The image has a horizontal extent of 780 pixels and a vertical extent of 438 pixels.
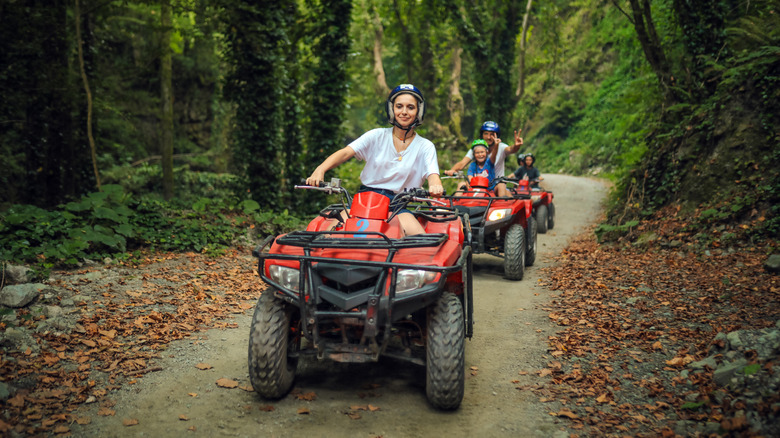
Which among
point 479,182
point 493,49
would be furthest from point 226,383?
point 493,49

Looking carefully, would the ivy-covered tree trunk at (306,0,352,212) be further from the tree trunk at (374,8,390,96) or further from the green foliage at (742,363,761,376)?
the green foliage at (742,363,761,376)

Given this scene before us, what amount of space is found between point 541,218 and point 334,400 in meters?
10.3

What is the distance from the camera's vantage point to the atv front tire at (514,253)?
24.7ft

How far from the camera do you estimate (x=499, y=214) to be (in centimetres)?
757

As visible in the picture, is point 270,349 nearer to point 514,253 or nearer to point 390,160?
point 390,160

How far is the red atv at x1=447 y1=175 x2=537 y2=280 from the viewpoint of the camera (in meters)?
7.44

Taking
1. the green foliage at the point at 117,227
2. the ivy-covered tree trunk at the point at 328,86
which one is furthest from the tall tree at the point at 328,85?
the green foliage at the point at 117,227

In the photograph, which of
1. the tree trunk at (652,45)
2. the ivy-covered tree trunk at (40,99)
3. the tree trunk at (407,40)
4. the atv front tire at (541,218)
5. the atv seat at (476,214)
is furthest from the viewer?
the tree trunk at (407,40)

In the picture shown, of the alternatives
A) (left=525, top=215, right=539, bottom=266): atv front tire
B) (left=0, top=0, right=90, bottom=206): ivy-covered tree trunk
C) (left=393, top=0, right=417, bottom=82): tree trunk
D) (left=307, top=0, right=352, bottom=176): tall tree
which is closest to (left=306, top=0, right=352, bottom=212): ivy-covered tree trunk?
(left=307, top=0, right=352, bottom=176): tall tree

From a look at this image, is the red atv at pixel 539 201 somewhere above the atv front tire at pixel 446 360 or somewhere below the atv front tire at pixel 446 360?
above

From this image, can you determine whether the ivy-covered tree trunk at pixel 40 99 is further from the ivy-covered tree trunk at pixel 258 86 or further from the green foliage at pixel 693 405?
the green foliage at pixel 693 405

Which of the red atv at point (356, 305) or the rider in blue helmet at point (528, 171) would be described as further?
the rider in blue helmet at point (528, 171)

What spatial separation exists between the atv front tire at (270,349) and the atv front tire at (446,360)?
3.22 feet

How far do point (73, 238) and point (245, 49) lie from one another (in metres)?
6.22
